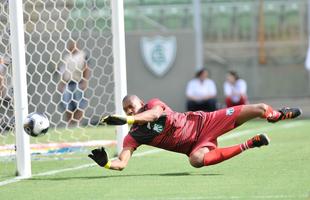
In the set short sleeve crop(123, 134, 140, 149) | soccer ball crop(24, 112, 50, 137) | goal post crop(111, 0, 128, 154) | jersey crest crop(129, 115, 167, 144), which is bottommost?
short sleeve crop(123, 134, 140, 149)

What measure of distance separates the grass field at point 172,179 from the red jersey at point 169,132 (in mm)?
318

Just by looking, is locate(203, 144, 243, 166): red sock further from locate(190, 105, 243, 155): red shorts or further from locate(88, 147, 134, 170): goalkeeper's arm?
locate(88, 147, 134, 170): goalkeeper's arm

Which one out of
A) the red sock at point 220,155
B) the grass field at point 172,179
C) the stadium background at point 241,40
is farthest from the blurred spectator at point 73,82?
the stadium background at point 241,40

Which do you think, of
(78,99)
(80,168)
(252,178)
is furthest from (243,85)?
(252,178)

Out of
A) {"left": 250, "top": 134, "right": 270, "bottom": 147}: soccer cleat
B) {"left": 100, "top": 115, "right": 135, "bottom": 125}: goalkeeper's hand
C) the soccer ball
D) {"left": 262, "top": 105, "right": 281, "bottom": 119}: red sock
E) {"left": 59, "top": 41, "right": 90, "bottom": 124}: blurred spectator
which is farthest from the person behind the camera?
{"left": 59, "top": 41, "right": 90, "bottom": 124}: blurred spectator

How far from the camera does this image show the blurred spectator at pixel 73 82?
1494 cm

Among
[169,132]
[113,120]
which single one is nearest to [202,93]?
[169,132]

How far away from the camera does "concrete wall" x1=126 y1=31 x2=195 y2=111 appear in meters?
24.3

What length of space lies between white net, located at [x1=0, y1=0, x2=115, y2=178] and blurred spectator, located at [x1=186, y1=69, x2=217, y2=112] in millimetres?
6307

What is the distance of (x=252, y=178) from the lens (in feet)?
30.6

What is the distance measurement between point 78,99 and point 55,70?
0.82 m

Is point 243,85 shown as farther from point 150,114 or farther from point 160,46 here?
point 150,114

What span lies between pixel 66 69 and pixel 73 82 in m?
0.44

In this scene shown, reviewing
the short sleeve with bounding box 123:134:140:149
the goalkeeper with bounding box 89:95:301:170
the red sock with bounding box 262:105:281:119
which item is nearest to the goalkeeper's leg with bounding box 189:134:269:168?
the goalkeeper with bounding box 89:95:301:170
